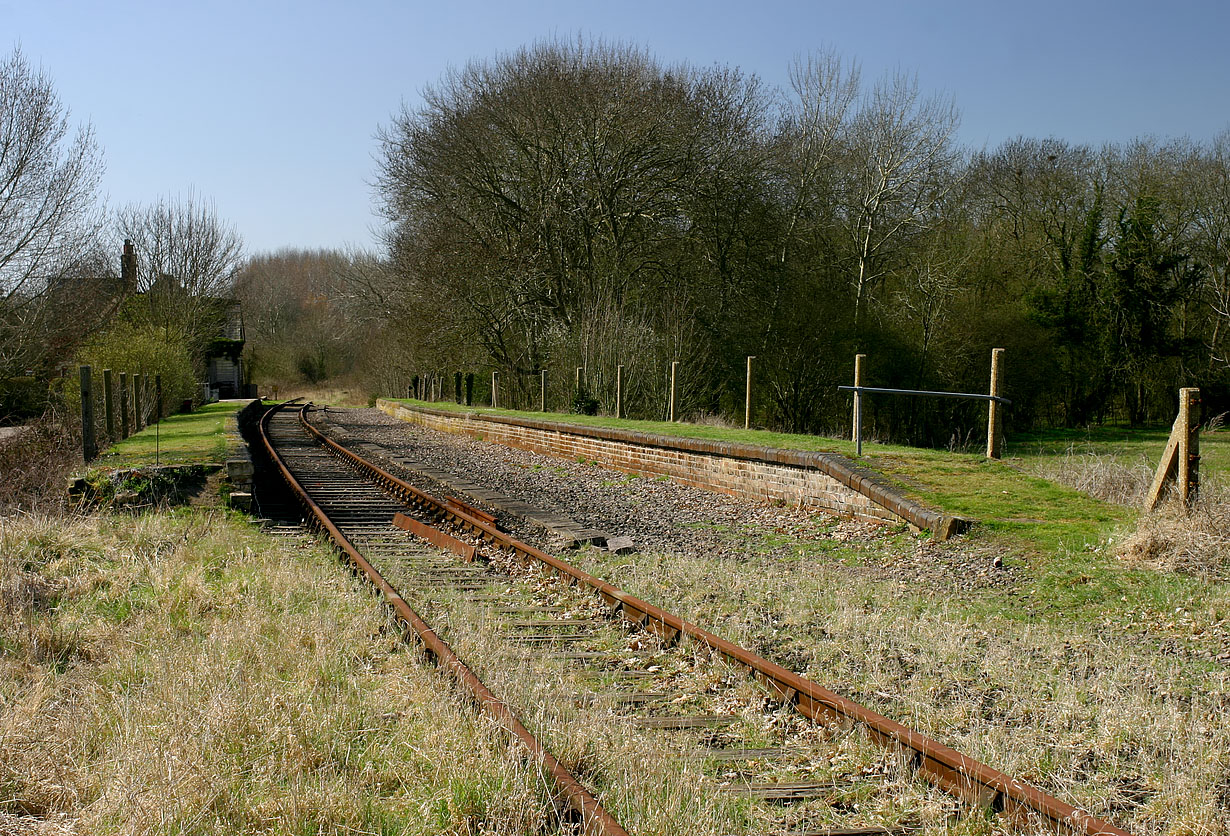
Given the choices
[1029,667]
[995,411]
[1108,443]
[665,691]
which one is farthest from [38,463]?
[1108,443]

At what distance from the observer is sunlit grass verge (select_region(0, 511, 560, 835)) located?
10.8 feet

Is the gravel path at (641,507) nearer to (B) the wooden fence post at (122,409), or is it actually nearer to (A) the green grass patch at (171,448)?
(A) the green grass patch at (171,448)

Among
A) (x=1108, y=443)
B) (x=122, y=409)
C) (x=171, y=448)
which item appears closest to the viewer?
A: (x=171, y=448)

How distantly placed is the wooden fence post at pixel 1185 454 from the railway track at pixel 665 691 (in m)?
4.46

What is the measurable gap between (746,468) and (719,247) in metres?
19.5

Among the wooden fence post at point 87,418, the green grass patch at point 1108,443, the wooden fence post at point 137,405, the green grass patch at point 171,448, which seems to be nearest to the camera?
the green grass patch at point 171,448

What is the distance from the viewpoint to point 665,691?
4945 millimetres

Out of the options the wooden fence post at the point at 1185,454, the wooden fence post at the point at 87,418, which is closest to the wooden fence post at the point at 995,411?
the wooden fence post at the point at 1185,454

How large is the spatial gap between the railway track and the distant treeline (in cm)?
1806

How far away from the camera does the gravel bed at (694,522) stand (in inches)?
312

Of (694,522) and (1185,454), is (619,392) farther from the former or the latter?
(1185,454)

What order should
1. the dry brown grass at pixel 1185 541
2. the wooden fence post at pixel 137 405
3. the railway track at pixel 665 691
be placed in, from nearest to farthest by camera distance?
the railway track at pixel 665 691
the dry brown grass at pixel 1185 541
the wooden fence post at pixel 137 405

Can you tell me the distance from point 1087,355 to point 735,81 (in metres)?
18.2

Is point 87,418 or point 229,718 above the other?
point 87,418
